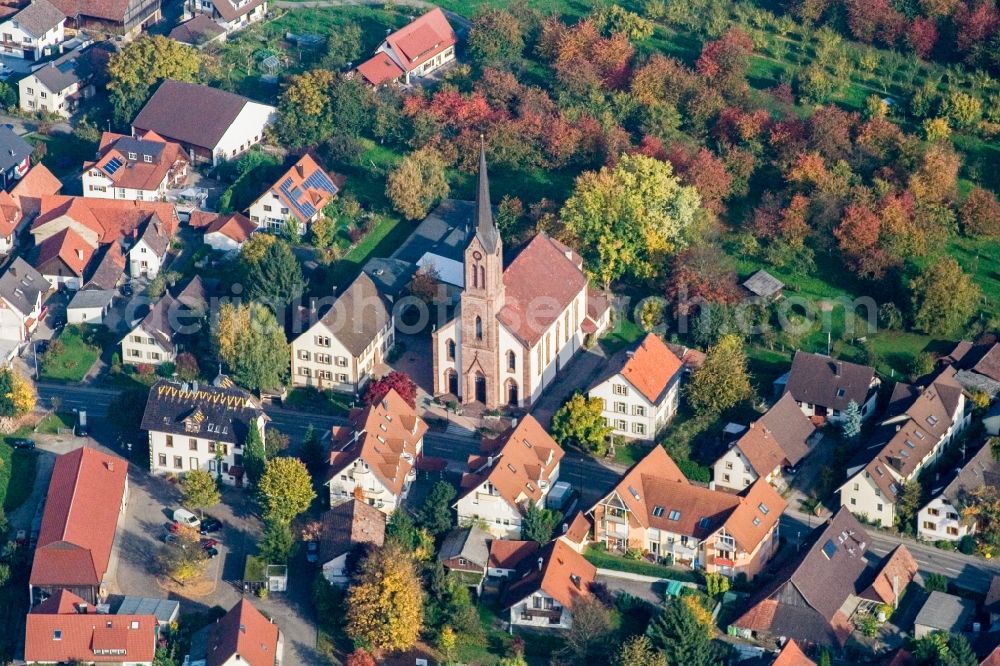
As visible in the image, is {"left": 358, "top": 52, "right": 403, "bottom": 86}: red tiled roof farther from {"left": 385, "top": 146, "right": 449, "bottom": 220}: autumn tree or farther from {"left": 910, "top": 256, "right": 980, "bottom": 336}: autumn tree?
{"left": 910, "top": 256, "right": 980, "bottom": 336}: autumn tree

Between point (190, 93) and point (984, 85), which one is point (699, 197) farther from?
point (190, 93)

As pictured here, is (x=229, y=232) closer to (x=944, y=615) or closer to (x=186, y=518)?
(x=186, y=518)

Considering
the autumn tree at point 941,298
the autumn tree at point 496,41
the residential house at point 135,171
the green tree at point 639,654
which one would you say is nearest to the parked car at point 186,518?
the green tree at point 639,654

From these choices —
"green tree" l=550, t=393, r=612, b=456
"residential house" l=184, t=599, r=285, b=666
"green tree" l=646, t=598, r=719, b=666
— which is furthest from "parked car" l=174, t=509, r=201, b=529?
"green tree" l=646, t=598, r=719, b=666

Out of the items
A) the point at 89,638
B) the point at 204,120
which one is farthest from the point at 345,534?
the point at 204,120

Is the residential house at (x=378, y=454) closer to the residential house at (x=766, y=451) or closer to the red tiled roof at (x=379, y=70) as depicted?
the residential house at (x=766, y=451)
